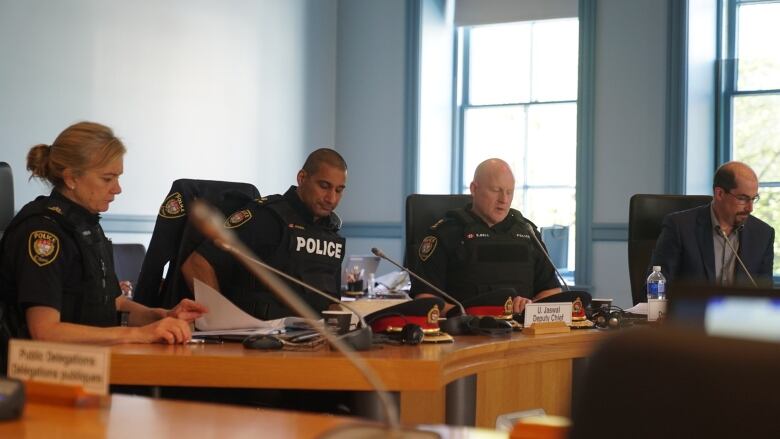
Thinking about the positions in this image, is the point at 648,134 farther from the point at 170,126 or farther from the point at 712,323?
the point at 712,323

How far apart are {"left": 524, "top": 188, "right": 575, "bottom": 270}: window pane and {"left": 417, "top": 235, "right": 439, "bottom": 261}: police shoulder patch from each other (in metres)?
2.64

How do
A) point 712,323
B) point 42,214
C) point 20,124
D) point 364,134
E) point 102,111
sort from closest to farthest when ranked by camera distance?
1. point 712,323
2. point 42,214
3. point 20,124
4. point 102,111
5. point 364,134

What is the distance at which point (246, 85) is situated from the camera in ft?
19.1

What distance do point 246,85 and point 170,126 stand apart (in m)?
0.79

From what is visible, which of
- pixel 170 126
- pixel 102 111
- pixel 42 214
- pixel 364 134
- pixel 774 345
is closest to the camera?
pixel 774 345

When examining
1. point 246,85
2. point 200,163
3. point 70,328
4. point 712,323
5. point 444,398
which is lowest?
point 444,398

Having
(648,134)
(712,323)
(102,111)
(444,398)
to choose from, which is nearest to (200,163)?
(102,111)

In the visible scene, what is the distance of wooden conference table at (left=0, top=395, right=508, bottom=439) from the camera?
1338 millimetres

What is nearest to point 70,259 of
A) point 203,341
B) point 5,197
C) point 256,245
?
point 203,341

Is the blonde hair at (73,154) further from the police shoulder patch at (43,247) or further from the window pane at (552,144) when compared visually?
the window pane at (552,144)

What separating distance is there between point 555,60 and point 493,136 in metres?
0.65

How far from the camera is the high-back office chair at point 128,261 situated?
449 cm

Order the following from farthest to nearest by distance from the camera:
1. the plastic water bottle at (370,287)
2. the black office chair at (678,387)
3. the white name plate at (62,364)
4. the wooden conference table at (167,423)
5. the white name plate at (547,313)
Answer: the plastic water bottle at (370,287)
the white name plate at (547,313)
the white name plate at (62,364)
the wooden conference table at (167,423)
the black office chair at (678,387)

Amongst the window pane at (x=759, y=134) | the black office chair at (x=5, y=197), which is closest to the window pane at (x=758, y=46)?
the window pane at (x=759, y=134)
